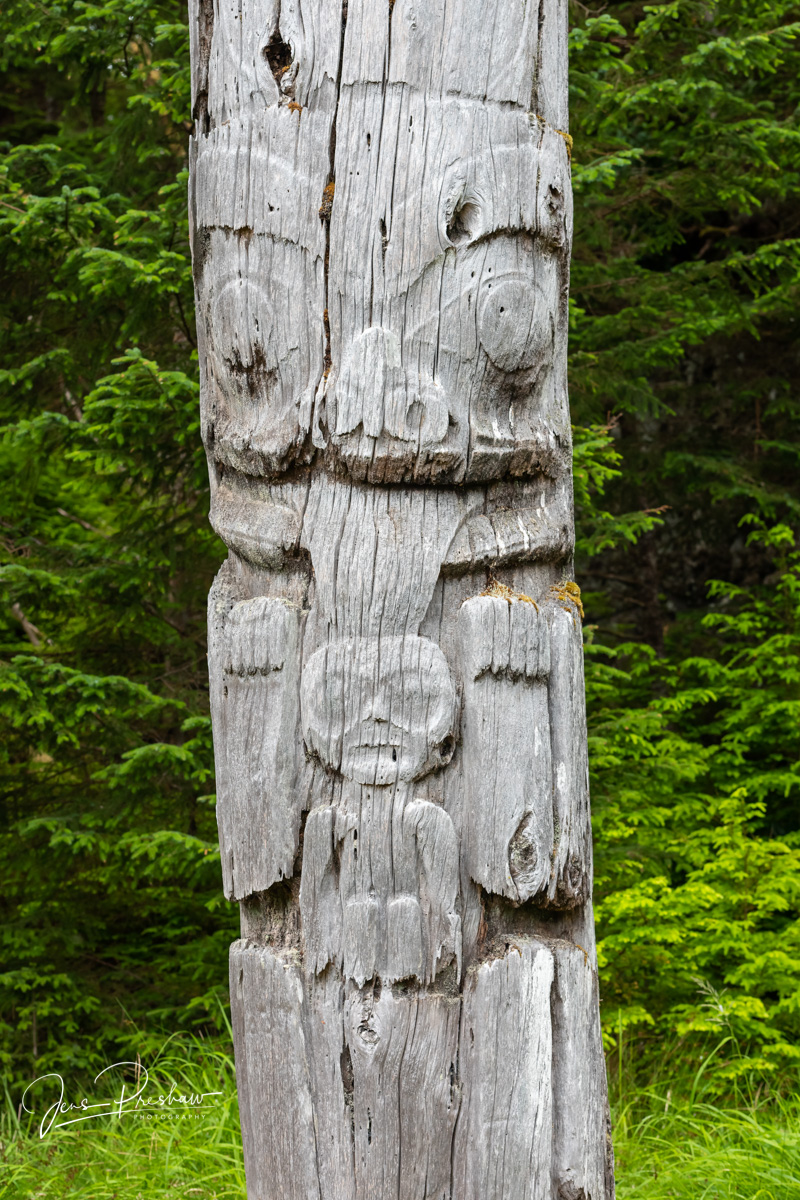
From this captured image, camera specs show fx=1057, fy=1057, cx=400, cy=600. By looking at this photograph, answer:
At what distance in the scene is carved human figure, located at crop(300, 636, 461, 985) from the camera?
82.8 inches

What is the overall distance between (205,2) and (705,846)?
5056mm

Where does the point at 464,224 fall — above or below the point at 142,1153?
above

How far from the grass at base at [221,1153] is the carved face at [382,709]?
7.54 ft

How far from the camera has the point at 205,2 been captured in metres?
2.41

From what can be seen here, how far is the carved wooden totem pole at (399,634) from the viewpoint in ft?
6.88

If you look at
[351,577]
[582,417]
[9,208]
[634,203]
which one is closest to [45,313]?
[9,208]

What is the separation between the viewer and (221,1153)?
12.9ft

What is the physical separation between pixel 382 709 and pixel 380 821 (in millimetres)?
224

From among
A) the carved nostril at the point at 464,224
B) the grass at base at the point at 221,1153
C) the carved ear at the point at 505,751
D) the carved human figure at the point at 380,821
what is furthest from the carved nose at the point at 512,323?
the grass at base at the point at 221,1153

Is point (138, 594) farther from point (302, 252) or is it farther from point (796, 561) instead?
point (796, 561)

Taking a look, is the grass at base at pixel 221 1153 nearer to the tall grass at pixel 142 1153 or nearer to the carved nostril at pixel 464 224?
the tall grass at pixel 142 1153

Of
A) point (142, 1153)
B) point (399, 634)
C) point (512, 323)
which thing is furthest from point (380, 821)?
point (142, 1153)

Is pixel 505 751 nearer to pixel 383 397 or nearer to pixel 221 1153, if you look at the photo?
pixel 383 397
